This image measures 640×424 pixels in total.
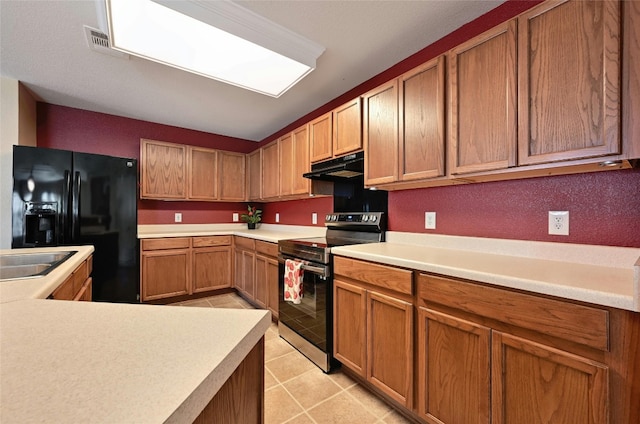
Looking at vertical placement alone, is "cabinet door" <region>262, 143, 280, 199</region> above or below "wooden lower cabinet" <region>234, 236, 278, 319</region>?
above

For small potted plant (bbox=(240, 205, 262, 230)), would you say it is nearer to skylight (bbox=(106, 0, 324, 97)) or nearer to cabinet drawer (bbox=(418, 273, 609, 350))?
skylight (bbox=(106, 0, 324, 97))

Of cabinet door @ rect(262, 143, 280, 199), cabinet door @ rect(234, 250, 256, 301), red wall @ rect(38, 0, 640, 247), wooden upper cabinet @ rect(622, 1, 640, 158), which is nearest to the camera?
wooden upper cabinet @ rect(622, 1, 640, 158)

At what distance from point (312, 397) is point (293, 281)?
793 mm

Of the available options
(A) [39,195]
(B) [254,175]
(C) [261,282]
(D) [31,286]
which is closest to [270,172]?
(B) [254,175]

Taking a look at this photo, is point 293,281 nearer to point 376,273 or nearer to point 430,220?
point 376,273

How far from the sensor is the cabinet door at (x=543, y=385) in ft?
2.85

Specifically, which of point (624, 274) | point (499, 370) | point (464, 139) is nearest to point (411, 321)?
point (499, 370)

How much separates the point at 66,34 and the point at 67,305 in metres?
2.15

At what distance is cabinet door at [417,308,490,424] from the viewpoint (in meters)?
1.12

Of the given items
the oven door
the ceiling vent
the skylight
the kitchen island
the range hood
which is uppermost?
the ceiling vent

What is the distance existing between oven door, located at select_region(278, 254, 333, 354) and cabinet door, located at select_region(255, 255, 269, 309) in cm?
54

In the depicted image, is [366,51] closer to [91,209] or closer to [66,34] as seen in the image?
[66,34]

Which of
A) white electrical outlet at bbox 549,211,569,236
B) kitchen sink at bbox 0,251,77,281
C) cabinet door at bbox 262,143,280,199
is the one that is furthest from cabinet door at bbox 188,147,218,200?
white electrical outlet at bbox 549,211,569,236

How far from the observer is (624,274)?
1.07 metres
